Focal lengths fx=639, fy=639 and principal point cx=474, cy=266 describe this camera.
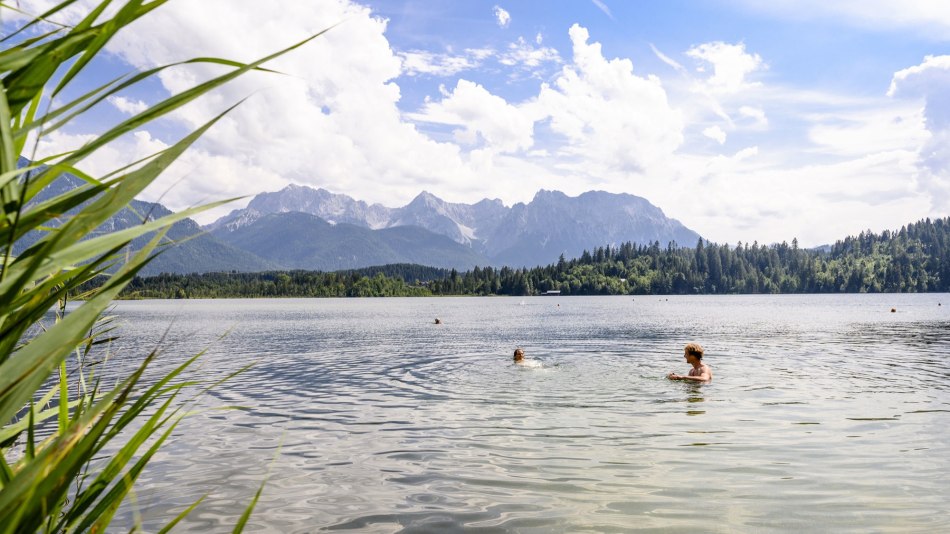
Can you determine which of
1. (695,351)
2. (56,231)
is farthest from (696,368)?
(56,231)

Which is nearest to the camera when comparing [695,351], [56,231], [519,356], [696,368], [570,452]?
[56,231]

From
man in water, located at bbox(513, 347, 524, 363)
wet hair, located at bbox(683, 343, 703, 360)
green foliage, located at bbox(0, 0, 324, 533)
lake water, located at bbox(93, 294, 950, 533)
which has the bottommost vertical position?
lake water, located at bbox(93, 294, 950, 533)

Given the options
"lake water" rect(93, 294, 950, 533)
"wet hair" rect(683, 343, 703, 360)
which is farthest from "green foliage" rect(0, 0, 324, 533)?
"wet hair" rect(683, 343, 703, 360)

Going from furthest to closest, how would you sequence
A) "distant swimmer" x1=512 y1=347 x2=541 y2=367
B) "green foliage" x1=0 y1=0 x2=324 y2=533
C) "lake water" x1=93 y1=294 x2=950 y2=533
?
"distant swimmer" x1=512 y1=347 x2=541 y2=367 → "lake water" x1=93 y1=294 x2=950 y2=533 → "green foliage" x1=0 y1=0 x2=324 y2=533

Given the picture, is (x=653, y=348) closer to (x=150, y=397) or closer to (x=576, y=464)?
(x=576, y=464)

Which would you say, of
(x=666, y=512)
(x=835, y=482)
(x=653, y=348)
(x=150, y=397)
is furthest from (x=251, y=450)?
(x=653, y=348)

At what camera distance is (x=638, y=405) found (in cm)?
1908

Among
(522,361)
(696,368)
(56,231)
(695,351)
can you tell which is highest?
(56,231)

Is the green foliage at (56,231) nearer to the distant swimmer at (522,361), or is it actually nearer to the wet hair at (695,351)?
the wet hair at (695,351)

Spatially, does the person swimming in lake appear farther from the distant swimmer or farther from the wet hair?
the distant swimmer

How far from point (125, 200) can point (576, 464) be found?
1184 cm

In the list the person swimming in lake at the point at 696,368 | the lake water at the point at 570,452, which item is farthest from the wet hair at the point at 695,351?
the lake water at the point at 570,452

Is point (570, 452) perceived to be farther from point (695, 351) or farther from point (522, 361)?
point (522, 361)

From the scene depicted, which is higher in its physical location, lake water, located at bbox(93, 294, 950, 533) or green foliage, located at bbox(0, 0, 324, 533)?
green foliage, located at bbox(0, 0, 324, 533)
